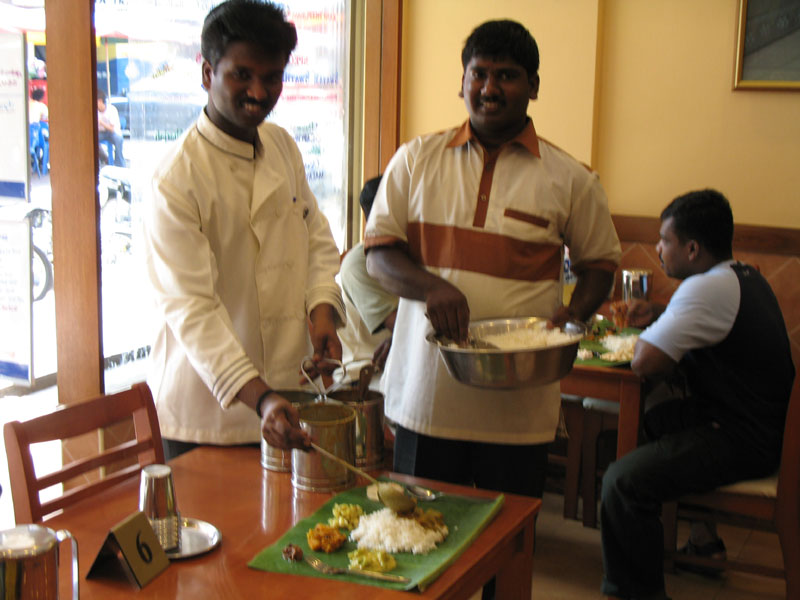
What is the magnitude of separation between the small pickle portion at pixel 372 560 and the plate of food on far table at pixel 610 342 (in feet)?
5.01

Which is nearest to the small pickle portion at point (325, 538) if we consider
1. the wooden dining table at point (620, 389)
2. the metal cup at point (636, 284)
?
the wooden dining table at point (620, 389)

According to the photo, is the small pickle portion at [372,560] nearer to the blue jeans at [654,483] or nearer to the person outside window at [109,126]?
the blue jeans at [654,483]

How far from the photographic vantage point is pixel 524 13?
13.5 feet

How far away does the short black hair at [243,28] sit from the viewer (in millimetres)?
1758

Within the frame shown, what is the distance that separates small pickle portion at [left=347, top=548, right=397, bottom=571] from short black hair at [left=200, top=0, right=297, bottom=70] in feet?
3.36

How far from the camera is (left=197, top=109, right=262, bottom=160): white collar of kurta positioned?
185cm

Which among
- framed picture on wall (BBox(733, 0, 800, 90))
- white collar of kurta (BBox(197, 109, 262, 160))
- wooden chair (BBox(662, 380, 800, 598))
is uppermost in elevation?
framed picture on wall (BBox(733, 0, 800, 90))

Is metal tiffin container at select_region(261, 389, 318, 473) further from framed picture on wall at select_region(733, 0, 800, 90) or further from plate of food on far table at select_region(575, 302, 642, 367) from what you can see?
framed picture on wall at select_region(733, 0, 800, 90)

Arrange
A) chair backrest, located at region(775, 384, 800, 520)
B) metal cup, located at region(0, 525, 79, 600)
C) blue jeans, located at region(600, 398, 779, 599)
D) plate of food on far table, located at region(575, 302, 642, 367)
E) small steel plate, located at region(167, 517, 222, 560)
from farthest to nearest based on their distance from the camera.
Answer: plate of food on far table, located at region(575, 302, 642, 367), blue jeans, located at region(600, 398, 779, 599), chair backrest, located at region(775, 384, 800, 520), small steel plate, located at region(167, 517, 222, 560), metal cup, located at region(0, 525, 79, 600)

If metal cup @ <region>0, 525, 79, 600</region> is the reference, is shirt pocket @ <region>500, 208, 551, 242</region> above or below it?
above

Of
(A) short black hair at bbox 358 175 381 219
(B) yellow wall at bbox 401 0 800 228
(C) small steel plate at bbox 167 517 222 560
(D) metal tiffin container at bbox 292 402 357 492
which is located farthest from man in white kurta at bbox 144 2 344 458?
(B) yellow wall at bbox 401 0 800 228

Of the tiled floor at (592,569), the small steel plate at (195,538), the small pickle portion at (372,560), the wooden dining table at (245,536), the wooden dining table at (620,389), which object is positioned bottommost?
the tiled floor at (592,569)

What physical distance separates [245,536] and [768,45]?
3.33m

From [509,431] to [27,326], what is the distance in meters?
1.50
